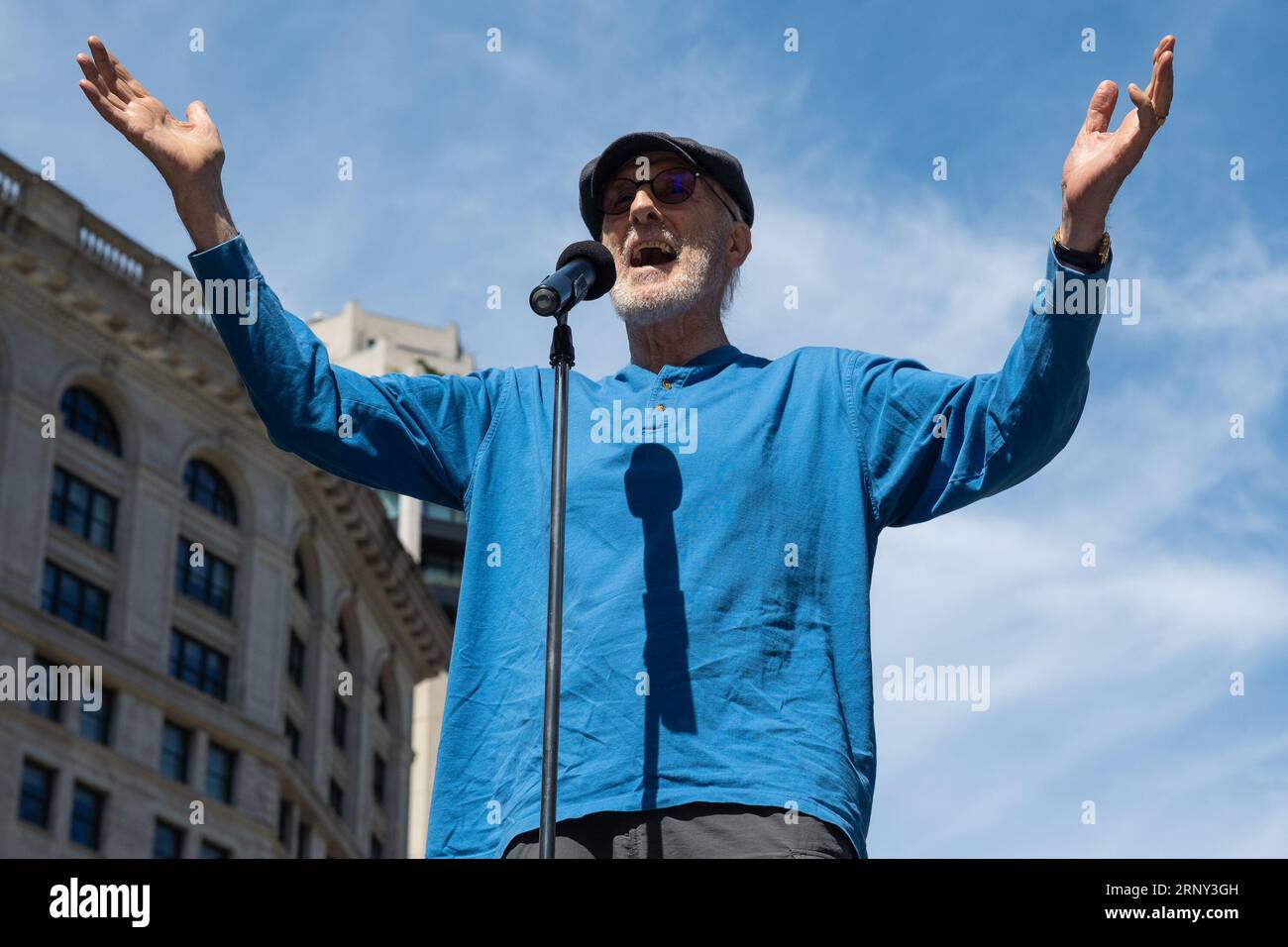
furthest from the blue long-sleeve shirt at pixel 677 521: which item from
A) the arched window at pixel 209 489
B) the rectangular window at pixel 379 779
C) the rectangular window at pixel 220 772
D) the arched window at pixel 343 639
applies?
the rectangular window at pixel 379 779

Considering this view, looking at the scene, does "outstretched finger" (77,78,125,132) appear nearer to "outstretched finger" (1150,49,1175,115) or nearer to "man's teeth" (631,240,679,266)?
"man's teeth" (631,240,679,266)

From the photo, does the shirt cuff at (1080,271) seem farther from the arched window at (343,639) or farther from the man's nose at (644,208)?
the arched window at (343,639)

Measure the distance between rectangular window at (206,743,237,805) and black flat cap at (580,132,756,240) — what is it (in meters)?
50.2

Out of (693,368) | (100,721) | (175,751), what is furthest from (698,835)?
(175,751)

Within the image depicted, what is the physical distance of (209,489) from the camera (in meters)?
59.0

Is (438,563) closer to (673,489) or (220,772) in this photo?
(220,772)

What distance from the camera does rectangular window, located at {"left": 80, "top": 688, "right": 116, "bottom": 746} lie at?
168 feet

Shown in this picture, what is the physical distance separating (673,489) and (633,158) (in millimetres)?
1335

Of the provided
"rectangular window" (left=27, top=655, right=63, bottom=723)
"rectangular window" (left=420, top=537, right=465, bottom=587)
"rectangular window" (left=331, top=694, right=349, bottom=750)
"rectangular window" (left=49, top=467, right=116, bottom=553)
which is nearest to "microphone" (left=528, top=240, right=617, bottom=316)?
"rectangular window" (left=27, top=655, right=63, bottom=723)

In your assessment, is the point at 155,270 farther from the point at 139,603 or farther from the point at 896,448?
the point at 896,448

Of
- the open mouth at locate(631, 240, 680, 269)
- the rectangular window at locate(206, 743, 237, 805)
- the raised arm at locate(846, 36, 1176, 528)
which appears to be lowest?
the raised arm at locate(846, 36, 1176, 528)

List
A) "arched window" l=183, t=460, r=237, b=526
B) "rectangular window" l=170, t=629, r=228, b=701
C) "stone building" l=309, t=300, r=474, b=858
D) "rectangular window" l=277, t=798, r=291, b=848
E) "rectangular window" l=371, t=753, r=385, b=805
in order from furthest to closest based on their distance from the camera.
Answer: "stone building" l=309, t=300, r=474, b=858 < "rectangular window" l=371, t=753, r=385, b=805 < "arched window" l=183, t=460, r=237, b=526 < "rectangular window" l=277, t=798, r=291, b=848 < "rectangular window" l=170, t=629, r=228, b=701
